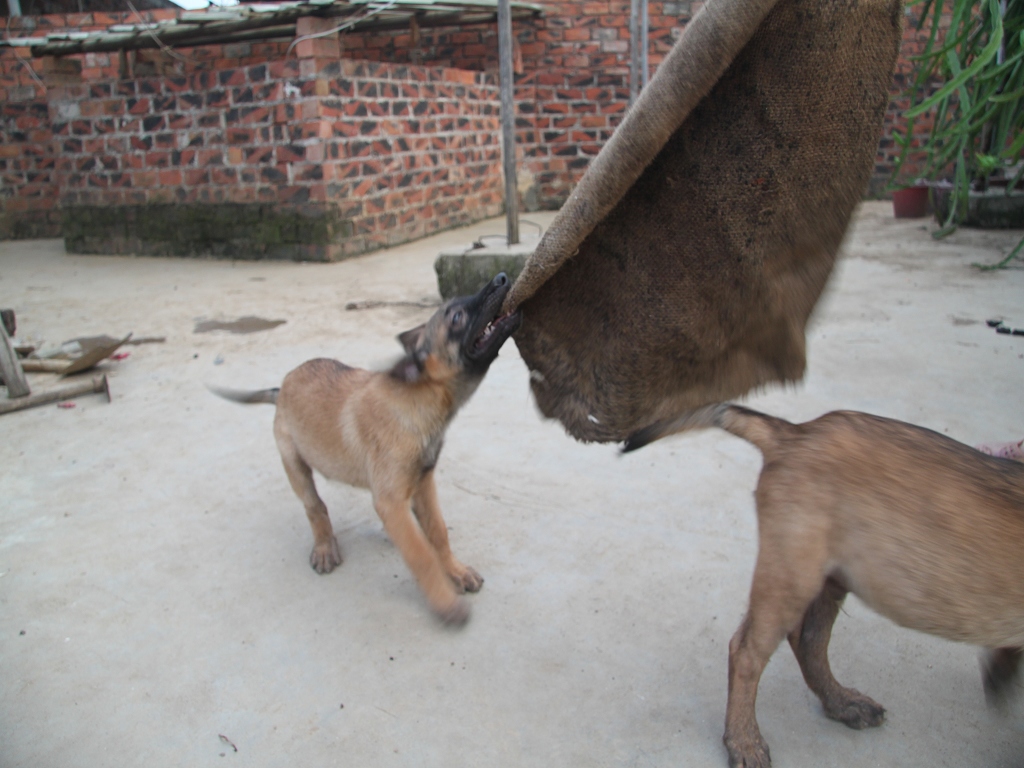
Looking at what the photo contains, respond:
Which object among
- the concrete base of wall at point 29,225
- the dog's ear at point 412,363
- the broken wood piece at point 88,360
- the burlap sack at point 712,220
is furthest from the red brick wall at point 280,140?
the burlap sack at point 712,220

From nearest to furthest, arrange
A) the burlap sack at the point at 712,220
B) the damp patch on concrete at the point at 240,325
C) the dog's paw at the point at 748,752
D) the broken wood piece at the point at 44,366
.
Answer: the burlap sack at the point at 712,220
the dog's paw at the point at 748,752
the broken wood piece at the point at 44,366
the damp patch on concrete at the point at 240,325

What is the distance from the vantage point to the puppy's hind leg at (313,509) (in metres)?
3.31

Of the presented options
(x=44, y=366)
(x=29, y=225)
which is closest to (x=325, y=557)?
(x=44, y=366)

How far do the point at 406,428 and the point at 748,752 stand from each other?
157cm

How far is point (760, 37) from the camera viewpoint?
1891 millimetres

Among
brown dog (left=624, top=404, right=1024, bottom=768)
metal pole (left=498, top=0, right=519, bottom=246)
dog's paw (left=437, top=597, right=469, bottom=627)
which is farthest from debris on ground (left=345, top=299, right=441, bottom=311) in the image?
brown dog (left=624, top=404, right=1024, bottom=768)

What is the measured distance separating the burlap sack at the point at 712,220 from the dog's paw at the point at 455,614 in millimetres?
833

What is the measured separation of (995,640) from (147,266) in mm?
10564

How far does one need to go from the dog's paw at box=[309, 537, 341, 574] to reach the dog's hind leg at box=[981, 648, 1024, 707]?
238 centimetres

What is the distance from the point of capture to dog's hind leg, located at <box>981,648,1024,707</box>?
6.92 ft

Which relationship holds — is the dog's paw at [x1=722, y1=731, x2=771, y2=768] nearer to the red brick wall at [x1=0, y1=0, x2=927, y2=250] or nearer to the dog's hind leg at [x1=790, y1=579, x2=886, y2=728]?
the dog's hind leg at [x1=790, y1=579, x2=886, y2=728]

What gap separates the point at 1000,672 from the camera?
2.15 metres

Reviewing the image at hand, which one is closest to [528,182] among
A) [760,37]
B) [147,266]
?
[147,266]

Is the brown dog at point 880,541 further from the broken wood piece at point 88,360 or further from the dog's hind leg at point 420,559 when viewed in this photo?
the broken wood piece at point 88,360
